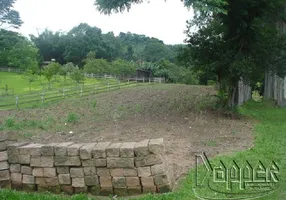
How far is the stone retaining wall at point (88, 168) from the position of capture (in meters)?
4.40

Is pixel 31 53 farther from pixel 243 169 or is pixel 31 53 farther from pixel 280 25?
pixel 243 169

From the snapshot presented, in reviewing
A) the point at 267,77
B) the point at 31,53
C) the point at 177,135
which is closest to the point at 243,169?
the point at 177,135

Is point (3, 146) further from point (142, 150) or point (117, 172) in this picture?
point (142, 150)

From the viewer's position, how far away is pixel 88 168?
4.53m

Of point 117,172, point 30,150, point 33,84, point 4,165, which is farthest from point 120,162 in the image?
point 33,84

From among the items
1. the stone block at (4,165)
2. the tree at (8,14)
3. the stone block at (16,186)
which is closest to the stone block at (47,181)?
the stone block at (16,186)

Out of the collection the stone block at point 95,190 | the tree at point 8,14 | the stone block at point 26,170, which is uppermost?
the tree at point 8,14

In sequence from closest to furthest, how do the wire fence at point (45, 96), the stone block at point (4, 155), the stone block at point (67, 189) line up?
the stone block at point (67, 189) < the stone block at point (4, 155) < the wire fence at point (45, 96)

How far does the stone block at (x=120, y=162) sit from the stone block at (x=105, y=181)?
192 mm

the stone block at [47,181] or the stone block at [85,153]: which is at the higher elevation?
the stone block at [85,153]

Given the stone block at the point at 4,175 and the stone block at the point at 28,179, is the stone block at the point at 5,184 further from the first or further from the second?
the stone block at the point at 28,179

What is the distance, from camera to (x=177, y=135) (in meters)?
7.88

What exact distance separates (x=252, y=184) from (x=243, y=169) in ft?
2.12

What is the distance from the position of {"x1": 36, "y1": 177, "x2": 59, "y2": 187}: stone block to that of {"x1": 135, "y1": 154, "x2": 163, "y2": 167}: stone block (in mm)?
1267
